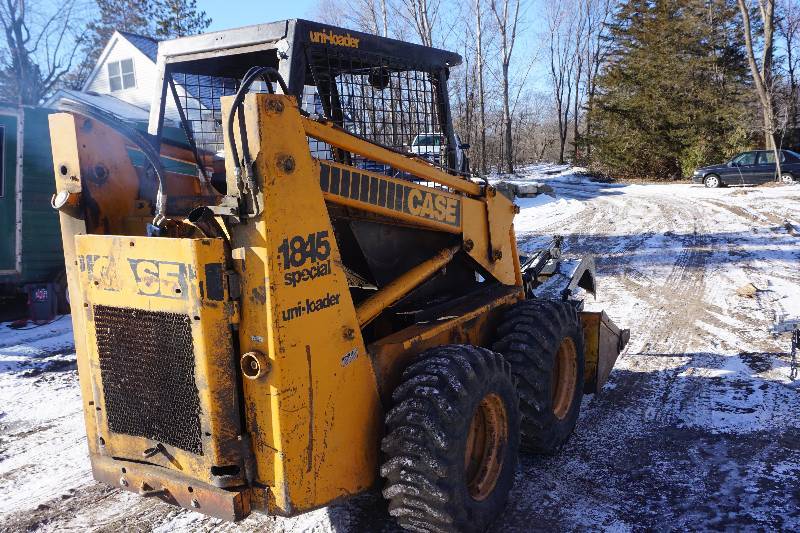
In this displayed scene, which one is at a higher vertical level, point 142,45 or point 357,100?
point 142,45

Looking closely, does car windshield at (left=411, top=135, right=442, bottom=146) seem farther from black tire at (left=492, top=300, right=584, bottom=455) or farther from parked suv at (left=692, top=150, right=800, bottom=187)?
parked suv at (left=692, top=150, right=800, bottom=187)

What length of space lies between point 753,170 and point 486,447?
22.4 meters

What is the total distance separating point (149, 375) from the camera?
2.93 m

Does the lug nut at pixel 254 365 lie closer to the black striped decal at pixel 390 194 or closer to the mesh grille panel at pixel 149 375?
the mesh grille panel at pixel 149 375

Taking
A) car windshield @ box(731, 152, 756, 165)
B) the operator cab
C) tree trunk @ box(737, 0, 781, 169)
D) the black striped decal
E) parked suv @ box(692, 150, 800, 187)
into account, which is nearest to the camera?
the black striped decal

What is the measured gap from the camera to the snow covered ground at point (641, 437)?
3.67 meters

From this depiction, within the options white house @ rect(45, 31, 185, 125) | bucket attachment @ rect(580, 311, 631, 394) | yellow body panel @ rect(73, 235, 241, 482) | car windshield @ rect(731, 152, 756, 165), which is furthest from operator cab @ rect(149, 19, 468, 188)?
white house @ rect(45, 31, 185, 125)

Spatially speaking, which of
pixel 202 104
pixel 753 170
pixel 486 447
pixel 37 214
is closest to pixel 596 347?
pixel 486 447

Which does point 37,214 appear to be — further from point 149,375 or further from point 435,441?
point 435,441

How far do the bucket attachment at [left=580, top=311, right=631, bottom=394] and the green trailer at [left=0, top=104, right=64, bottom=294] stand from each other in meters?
7.67

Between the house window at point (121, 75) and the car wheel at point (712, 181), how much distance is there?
2208 centimetres

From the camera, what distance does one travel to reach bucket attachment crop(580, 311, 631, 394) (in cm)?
516

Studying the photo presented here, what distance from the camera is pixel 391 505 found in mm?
3039

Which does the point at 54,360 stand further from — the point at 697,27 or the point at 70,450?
the point at 697,27
